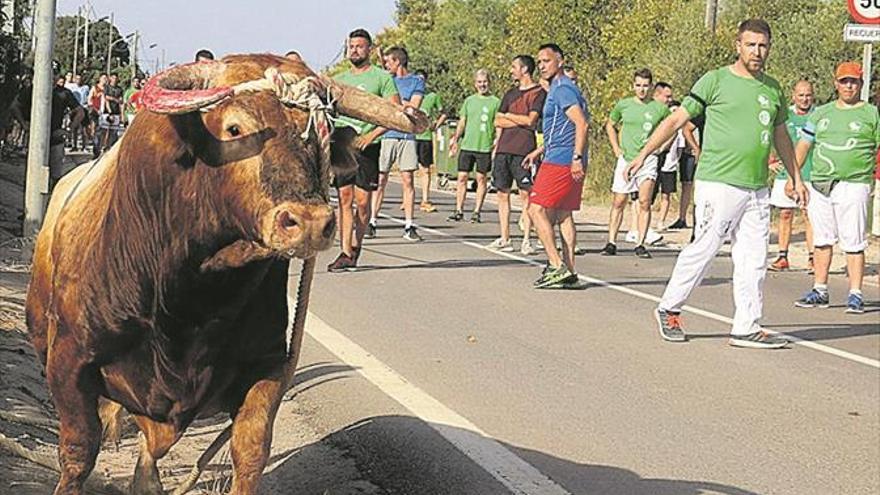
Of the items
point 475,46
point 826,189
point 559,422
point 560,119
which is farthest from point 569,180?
point 475,46

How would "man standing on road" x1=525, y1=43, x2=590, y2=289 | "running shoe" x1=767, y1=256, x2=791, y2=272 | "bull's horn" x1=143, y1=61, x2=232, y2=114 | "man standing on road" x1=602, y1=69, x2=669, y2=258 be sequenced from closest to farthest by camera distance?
"bull's horn" x1=143, y1=61, x2=232, y2=114 → "man standing on road" x1=525, y1=43, x2=590, y2=289 → "running shoe" x1=767, y1=256, x2=791, y2=272 → "man standing on road" x1=602, y1=69, x2=669, y2=258

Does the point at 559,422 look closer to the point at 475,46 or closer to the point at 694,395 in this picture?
the point at 694,395

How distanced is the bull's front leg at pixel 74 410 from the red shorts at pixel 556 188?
8.91 m

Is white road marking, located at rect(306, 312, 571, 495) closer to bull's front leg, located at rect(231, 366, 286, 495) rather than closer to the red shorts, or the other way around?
bull's front leg, located at rect(231, 366, 286, 495)

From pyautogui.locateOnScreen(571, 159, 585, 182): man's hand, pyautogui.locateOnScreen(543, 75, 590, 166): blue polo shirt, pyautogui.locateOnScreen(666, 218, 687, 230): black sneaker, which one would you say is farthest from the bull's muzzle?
pyautogui.locateOnScreen(666, 218, 687, 230): black sneaker

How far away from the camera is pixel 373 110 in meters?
4.22

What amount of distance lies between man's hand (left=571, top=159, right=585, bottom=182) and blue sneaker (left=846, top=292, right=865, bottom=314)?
269cm

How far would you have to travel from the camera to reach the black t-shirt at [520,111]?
16203 mm

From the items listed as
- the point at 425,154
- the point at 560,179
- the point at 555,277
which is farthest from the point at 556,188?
the point at 425,154

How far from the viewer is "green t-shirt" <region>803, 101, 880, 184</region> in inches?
503

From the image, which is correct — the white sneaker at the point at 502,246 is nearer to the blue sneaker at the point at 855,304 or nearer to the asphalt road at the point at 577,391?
the asphalt road at the point at 577,391

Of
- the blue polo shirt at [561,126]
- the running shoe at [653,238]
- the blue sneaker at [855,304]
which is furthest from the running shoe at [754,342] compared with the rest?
the running shoe at [653,238]

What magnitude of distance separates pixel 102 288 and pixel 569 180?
9167 millimetres

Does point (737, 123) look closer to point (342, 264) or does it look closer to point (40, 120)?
point (342, 264)
